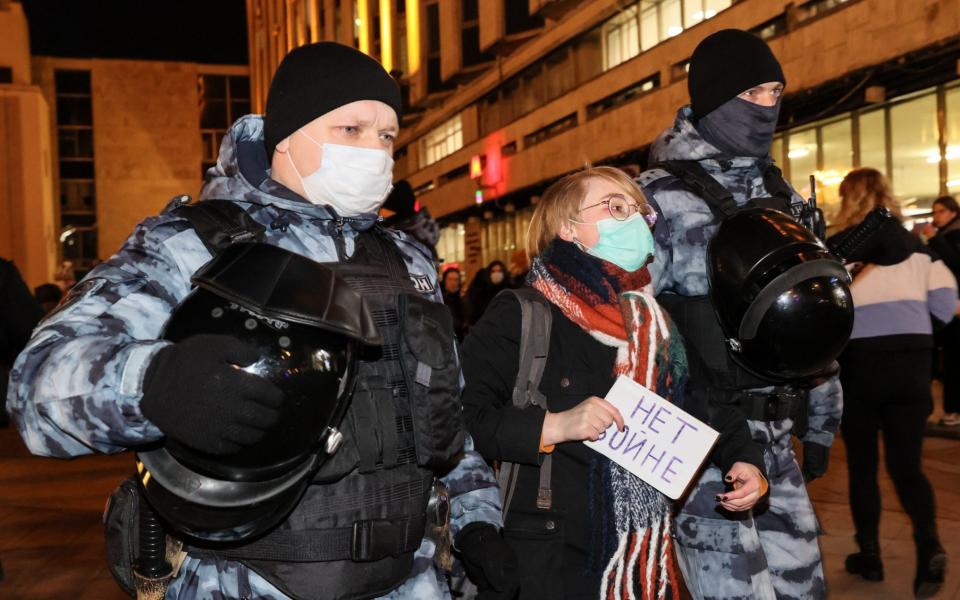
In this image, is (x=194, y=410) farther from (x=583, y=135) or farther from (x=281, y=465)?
(x=583, y=135)

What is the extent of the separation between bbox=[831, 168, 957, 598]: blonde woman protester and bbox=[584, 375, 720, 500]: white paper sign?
2.60 metres

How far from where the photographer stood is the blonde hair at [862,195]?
4.77 metres

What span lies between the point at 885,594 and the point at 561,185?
3.04 metres

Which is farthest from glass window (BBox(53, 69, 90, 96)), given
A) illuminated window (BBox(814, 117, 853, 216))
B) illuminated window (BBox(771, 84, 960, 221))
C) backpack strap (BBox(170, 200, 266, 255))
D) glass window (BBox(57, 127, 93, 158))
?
backpack strap (BBox(170, 200, 266, 255))

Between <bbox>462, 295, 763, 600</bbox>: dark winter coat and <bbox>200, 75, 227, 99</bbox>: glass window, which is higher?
<bbox>200, 75, 227, 99</bbox>: glass window

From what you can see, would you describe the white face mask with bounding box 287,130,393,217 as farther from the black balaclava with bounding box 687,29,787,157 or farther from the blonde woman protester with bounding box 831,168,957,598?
the blonde woman protester with bounding box 831,168,957,598

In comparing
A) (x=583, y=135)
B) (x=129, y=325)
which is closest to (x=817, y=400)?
(x=129, y=325)

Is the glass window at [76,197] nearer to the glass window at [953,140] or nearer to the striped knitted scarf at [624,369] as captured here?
Result: the glass window at [953,140]

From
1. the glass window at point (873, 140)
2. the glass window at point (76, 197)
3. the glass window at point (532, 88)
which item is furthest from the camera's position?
the glass window at point (76, 197)

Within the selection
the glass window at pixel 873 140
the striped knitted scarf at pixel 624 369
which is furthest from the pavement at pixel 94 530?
the glass window at pixel 873 140

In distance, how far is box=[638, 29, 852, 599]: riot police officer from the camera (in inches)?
A: 114

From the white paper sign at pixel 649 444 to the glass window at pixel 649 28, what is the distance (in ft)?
64.2

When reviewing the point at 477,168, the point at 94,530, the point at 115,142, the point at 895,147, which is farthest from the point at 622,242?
the point at 115,142

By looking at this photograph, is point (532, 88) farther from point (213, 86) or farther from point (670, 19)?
point (213, 86)
